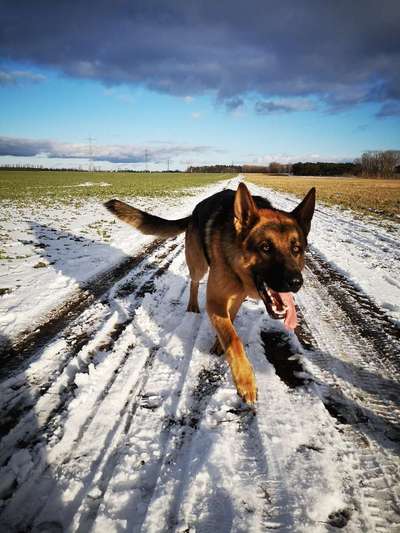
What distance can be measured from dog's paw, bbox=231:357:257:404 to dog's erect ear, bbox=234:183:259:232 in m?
1.28

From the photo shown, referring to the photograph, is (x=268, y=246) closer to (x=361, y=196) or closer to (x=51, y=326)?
(x=51, y=326)

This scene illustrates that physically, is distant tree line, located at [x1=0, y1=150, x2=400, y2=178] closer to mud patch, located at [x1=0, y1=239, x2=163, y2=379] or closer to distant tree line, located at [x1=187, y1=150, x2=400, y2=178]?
distant tree line, located at [x1=187, y1=150, x2=400, y2=178]

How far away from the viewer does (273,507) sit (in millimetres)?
1631

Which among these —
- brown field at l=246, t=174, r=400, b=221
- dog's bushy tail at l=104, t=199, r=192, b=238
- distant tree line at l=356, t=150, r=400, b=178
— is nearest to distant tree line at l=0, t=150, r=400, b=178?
distant tree line at l=356, t=150, r=400, b=178

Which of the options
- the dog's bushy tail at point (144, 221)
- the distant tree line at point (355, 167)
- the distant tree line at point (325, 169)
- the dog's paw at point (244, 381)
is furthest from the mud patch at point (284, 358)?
the distant tree line at point (325, 169)

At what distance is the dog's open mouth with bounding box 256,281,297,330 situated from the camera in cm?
275

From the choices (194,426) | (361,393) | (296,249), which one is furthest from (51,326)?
(361,393)

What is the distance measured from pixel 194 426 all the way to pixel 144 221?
3.22 meters

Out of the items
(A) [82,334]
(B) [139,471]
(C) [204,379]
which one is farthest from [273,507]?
(A) [82,334]

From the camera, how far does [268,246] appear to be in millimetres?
2857

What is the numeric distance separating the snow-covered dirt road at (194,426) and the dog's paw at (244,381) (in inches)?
3.0

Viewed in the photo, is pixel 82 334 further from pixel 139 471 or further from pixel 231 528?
pixel 231 528

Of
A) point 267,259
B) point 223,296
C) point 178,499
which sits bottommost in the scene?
point 178,499

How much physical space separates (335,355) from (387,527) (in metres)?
1.62
